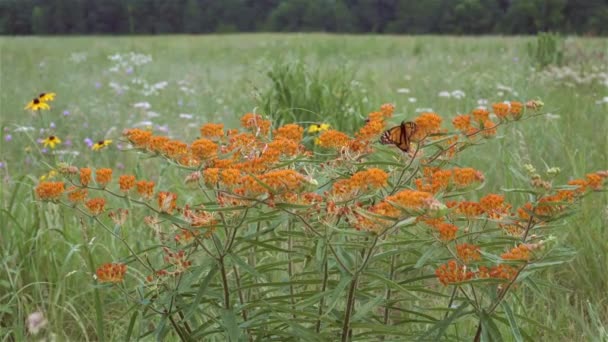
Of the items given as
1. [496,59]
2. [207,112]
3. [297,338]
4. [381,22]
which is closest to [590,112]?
[207,112]

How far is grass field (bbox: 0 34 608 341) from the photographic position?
209 centimetres

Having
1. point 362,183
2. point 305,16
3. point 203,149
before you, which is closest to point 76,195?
point 203,149

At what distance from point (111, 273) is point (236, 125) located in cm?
347

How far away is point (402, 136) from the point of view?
1.31 metres

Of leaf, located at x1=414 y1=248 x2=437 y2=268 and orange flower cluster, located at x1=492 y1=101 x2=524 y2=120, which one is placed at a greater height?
orange flower cluster, located at x1=492 y1=101 x2=524 y2=120

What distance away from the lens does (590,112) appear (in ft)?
14.6

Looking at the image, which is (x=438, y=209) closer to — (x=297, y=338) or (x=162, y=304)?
(x=297, y=338)

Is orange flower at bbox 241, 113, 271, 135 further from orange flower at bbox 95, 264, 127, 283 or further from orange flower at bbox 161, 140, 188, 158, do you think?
orange flower at bbox 95, 264, 127, 283

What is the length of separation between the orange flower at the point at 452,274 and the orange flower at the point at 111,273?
0.66m

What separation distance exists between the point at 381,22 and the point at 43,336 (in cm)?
2405

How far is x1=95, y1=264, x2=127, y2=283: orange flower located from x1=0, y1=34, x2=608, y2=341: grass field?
24 centimetres

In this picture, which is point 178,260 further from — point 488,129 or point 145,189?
point 488,129

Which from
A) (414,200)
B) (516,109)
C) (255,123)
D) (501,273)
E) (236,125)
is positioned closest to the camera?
(414,200)

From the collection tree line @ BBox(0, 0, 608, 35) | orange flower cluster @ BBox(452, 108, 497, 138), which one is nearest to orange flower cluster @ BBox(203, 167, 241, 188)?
orange flower cluster @ BBox(452, 108, 497, 138)
